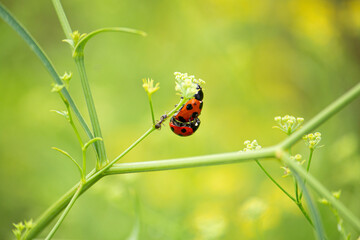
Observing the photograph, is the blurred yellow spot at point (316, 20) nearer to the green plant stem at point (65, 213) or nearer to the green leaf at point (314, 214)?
the green leaf at point (314, 214)

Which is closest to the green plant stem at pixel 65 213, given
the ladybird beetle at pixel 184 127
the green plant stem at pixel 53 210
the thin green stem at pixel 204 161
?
the green plant stem at pixel 53 210

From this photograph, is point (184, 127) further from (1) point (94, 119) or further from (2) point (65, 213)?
(2) point (65, 213)

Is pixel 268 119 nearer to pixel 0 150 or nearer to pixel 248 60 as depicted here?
pixel 248 60

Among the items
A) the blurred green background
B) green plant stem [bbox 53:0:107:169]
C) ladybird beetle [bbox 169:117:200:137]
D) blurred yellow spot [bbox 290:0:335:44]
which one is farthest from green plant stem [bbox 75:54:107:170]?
blurred yellow spot [bbox 290:0:335:44]

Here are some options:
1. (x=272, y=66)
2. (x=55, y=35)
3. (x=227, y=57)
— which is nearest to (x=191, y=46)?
(x=227, y=57)

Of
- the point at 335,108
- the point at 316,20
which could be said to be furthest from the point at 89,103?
the point at 316,20

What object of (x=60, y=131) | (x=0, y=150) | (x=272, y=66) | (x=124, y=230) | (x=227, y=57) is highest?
(x=272, y=66)

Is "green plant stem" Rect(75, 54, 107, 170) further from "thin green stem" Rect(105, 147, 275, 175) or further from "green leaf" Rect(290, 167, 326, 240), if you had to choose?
"green leaf" Rect(290, 167, 326, 240)
